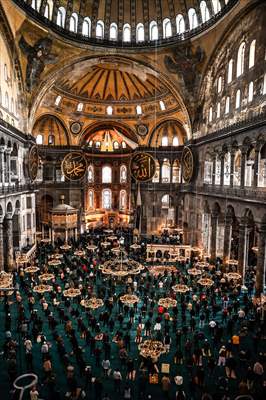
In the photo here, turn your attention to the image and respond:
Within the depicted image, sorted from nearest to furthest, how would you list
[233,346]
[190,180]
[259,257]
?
1. [233,346]
2. [259,257]
3. [190,180]

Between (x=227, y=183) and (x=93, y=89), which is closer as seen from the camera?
(x=227, y=183)

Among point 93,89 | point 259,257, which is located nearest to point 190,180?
point 259,257

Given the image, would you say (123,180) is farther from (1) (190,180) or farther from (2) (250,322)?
(2) (250,322)

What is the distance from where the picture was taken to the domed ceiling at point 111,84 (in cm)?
2548

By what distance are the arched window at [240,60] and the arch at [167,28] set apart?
723 centimetres

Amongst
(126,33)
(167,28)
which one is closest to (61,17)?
(126,33)

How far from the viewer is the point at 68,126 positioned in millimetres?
29359

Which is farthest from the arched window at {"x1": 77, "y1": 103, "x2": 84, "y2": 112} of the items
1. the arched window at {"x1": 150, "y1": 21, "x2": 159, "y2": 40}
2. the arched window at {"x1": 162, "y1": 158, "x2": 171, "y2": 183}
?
the arched window at {"x1": 162, "y1": 158, "x2": 171, "y2": 183}

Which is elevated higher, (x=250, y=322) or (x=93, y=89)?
(x=93, y=89)

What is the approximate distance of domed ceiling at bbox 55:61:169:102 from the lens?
83.6 feet

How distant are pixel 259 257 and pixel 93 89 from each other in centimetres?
2147

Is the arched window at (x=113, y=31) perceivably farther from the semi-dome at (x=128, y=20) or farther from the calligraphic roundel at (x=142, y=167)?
the calligraphic roundel at (x=142, y=167)

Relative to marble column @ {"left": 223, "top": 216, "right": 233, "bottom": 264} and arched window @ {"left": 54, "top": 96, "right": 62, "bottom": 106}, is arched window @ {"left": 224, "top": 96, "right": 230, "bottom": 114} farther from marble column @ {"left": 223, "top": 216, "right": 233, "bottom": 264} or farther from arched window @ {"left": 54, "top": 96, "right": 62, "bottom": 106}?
arched window @ {"left": 54, "top": 96, "right": 62, "bottom": 106}

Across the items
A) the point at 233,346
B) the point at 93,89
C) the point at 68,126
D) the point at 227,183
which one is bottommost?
the point at 233,346
